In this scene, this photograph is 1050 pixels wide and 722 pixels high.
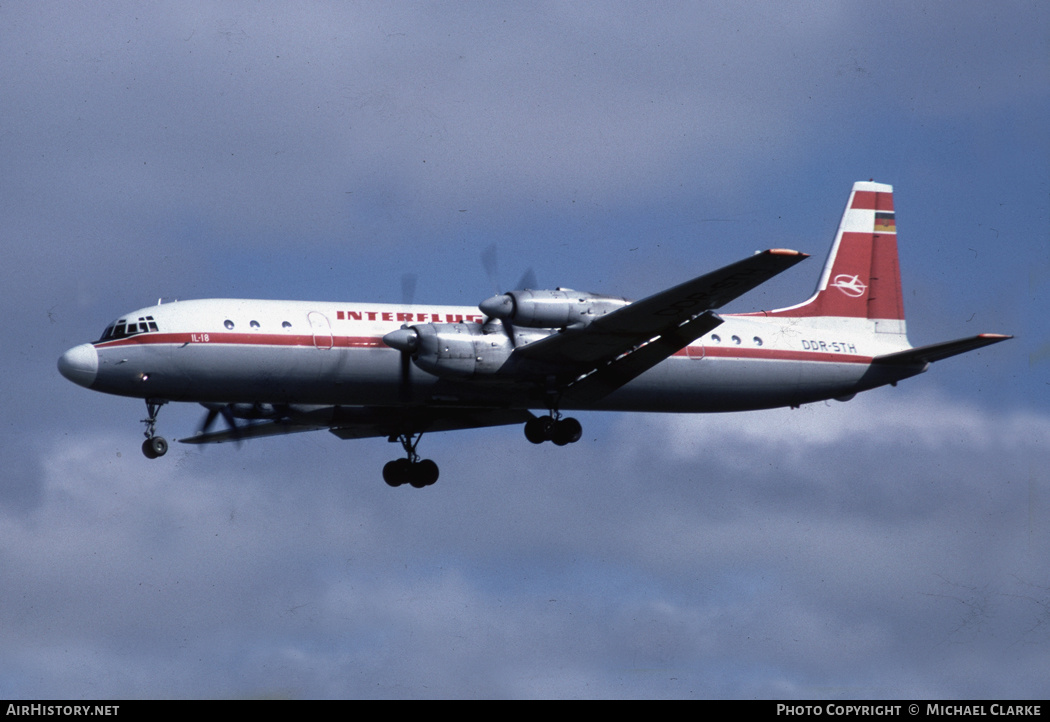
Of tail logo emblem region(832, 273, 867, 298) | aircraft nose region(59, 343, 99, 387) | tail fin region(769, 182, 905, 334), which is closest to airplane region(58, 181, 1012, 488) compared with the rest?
aircraft nose region(59, 343, 99, 387)

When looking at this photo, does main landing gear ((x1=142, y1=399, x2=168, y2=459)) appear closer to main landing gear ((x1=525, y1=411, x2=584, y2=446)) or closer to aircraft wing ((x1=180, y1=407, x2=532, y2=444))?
aircraft wing ((x1=180, y1=407, x2=532, y2=444))

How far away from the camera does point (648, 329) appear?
119 feet

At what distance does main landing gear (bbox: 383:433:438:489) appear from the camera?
41.1 m

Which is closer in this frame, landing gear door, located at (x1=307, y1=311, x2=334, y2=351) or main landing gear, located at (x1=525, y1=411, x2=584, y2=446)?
landing gear door, located at (x1=307, y1=311, x2=334, y2=351)

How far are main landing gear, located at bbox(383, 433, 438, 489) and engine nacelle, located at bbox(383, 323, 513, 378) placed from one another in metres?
5.86

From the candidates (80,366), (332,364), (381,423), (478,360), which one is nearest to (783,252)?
(478,360)

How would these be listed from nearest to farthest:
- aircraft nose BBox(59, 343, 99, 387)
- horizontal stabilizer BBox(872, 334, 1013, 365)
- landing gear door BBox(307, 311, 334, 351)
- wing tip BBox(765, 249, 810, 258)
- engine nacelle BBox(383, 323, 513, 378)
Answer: wing tip BBox(765, 249, 810, 258) < aircraft nose BBox(59, 343, 99, 387) < landing gear door BBox(307, 311, 334, 351) < engine nacelle BBox(383, 323, 513, 378) < horizontal stabilizer BBox(872, 334, 1013, 365)

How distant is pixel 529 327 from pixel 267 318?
6558mm

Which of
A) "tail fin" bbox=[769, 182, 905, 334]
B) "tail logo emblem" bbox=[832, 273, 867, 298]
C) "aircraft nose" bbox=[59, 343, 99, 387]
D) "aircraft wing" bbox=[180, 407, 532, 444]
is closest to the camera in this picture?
"aircraft nose" bbox=[59, 343, 99, 387]

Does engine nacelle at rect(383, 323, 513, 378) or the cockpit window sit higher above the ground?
the cockpit window

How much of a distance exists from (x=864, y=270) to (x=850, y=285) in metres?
1.01
